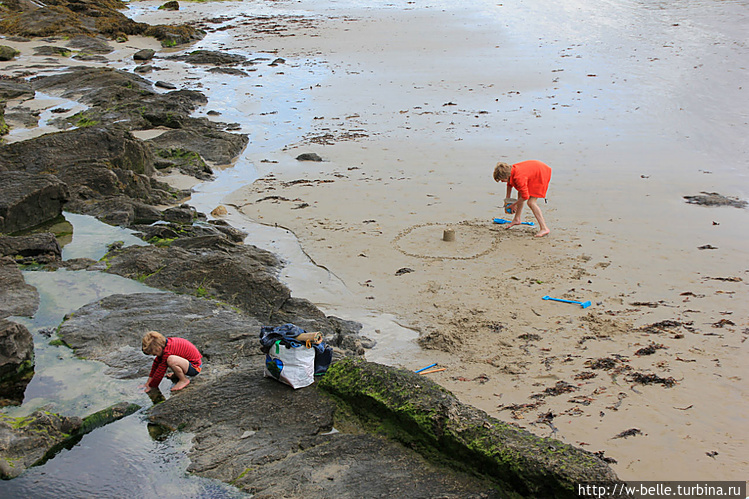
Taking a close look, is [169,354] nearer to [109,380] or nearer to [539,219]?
[109,380]

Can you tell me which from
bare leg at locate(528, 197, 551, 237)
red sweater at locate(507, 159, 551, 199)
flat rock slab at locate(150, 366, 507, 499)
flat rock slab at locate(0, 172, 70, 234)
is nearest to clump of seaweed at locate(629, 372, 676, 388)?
flat rock slab at locate(150, 366, 507, 499)

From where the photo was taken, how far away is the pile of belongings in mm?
5066

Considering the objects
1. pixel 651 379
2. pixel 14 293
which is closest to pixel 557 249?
pixel 651 379

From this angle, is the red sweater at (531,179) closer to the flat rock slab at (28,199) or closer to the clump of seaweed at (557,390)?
the clump of seaweed at (557,390)

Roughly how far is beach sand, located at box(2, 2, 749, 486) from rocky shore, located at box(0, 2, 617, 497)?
88 centimetres

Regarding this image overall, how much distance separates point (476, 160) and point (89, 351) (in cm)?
830

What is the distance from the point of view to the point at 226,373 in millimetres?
5543

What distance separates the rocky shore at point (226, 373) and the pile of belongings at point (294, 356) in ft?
0.40

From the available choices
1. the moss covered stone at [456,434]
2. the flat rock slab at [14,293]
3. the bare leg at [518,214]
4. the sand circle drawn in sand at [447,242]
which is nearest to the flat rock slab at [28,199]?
the flat rock slab at [14,293]

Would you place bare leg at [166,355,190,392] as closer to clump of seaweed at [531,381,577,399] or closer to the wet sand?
the wet sand

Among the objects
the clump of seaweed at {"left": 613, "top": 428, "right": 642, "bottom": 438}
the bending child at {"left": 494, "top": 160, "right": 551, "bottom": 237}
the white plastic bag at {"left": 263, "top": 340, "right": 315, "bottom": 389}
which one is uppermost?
the bending child at {"left": 494, "top": 160, "right": 551, "bottom": 237}

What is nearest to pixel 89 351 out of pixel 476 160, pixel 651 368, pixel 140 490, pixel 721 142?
pixel 140 490

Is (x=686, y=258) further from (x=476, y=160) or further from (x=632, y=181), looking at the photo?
(x=476, y=160)

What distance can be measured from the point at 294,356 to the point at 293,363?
58 millimetres
